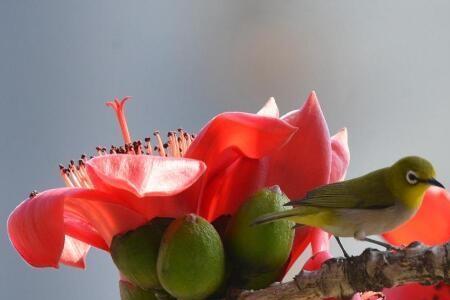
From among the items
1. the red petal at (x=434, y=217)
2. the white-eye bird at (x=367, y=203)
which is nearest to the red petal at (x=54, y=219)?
the white-eye bird at (x=367, y=203)

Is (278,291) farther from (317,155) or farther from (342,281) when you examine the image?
(317,155)

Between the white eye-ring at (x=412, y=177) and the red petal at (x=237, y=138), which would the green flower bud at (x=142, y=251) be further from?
the white eye-ring at (x=412, y=177)

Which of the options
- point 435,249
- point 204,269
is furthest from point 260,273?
point 435,249

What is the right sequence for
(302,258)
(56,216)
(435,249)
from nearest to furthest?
(435,249), (56,216), (302,258)

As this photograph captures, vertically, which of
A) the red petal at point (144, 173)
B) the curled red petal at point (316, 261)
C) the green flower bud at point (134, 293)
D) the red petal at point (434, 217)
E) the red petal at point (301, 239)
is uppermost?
the red petal at point (144, 173)

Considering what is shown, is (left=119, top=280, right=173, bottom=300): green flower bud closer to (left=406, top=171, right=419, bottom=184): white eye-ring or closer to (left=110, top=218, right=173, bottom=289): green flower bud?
(left=110, top=218, right=173, bottom=289): green flower bud

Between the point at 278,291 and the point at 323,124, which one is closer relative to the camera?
the point at 278,291

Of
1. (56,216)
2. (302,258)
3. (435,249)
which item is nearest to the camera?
(435,249)
